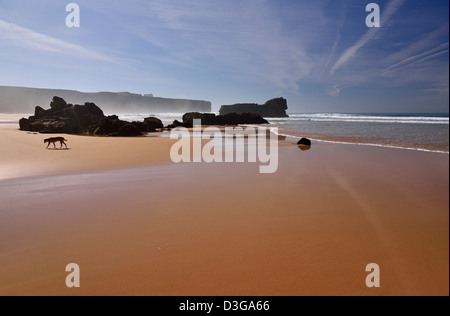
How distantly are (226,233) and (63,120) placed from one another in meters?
26.9

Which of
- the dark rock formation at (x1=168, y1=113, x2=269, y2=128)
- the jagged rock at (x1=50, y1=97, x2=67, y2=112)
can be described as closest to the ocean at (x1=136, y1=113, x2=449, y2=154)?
the dark rock formation at (x1=168, y1=113, x2=269, y2=128)

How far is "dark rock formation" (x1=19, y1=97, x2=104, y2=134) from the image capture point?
76.4 feet

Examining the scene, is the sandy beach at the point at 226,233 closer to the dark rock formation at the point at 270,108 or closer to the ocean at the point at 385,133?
the ocean at the point at 385,133

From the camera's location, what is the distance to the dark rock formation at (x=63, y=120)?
23.3 meters

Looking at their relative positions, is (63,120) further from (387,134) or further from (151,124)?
(387,134)

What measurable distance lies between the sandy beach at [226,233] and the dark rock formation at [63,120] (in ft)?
62.8

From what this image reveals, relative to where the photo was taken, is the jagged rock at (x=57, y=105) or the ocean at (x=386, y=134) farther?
the jagged rock at (x=57, y=105)

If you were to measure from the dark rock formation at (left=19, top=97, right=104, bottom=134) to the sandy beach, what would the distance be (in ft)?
62.8

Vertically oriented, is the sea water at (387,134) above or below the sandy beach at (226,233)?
above

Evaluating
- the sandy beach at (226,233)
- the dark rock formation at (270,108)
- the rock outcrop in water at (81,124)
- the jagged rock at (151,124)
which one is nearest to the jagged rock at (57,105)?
the rock outcrop in water at (81,124)

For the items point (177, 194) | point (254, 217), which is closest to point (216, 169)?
point (177, 194)

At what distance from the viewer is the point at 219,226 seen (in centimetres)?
397

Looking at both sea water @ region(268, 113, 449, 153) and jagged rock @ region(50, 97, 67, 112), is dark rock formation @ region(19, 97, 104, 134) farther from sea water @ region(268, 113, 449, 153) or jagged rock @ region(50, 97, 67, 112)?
sea water @ region(268, 113, 449, 153)

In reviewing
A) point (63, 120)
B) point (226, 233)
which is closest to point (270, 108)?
point (63, 120)
